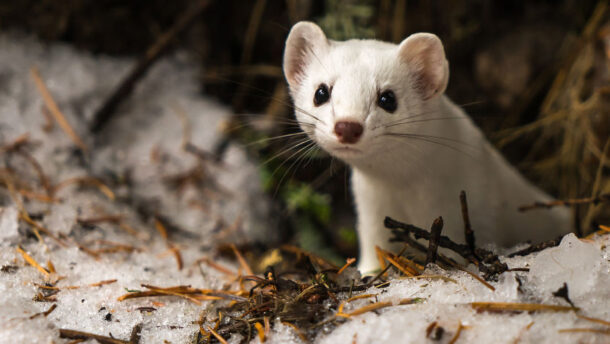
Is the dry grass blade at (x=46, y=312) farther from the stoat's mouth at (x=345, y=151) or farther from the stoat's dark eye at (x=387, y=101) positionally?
the stoat's dark eye at (x=387, y=101)

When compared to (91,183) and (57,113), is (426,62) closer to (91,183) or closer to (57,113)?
(91,183)

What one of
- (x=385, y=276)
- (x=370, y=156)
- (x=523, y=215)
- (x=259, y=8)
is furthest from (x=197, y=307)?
(x=259, y=8)

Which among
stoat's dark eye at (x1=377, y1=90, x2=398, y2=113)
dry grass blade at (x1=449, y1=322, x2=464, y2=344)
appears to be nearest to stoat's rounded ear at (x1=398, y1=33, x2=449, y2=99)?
stoat's dark eye at (x1=377, y1=90, x2=398, y2=113)

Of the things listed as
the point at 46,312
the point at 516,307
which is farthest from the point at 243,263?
the point at 516,307

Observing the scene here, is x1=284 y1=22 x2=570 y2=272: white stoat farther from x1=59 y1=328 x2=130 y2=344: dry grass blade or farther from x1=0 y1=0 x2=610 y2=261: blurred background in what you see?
x1=59 y1=328 x2=130 y2=344: dry grass blade

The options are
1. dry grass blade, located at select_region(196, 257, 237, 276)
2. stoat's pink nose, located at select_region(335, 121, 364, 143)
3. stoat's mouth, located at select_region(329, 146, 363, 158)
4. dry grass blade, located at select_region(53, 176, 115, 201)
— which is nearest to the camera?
stoat's pink nose, located at select_region(335, 121, 364, 143)

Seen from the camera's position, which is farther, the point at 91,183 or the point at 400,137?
the point at 91,183

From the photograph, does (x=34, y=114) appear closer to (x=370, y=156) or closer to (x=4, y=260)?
(x=4, y=260)
